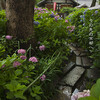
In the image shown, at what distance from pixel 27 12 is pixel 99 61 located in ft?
5.49

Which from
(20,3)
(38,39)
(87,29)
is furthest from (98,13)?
(20,3)

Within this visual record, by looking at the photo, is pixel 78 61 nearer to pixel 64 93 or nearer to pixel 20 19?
pixel 64 93

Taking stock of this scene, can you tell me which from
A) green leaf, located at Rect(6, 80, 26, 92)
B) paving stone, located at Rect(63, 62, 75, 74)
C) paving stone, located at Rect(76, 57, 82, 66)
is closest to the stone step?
paving stone, located at Rect(63, 62, 75, 74)

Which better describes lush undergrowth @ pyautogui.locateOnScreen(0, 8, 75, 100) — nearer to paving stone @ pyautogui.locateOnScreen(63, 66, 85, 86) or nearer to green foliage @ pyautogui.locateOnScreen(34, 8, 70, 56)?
green foliage @ pyautogui.locateOnScreen(34, 8, 70, 56)

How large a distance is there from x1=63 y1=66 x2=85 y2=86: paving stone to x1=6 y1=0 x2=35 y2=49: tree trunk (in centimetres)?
108

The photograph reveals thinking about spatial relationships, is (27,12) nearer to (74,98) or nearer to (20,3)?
(20,3)

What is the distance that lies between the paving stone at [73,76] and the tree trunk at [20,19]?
108 cm

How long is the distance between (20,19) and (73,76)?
A: 1567mm

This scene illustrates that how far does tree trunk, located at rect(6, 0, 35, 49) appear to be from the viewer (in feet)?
6.62

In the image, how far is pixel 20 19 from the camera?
6.83 ft

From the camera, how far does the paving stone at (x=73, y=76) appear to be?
78.9 inches

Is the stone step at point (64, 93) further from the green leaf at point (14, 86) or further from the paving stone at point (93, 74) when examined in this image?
the green leaf at point (14, 86)

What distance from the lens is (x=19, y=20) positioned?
2084 millimetres

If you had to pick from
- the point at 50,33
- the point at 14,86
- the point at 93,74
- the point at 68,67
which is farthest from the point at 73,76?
the point at 14,86
